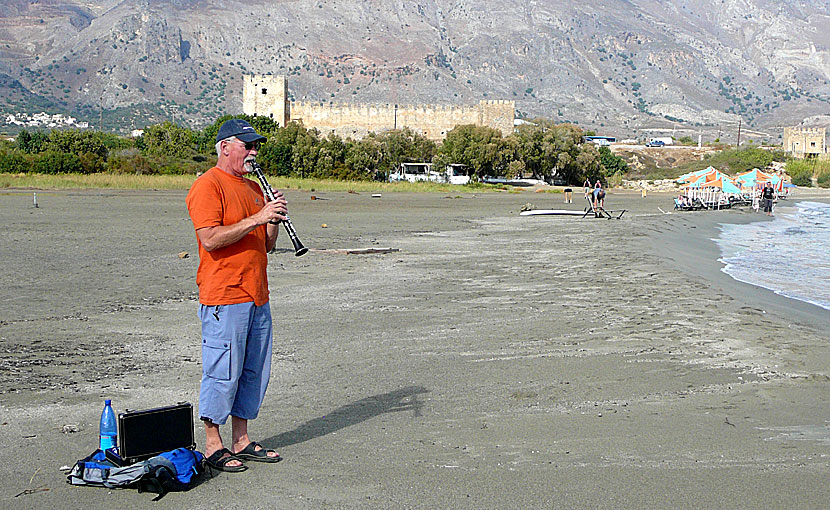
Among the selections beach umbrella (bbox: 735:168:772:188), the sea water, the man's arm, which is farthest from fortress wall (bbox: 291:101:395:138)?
the man's arm

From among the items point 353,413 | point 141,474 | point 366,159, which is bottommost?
point 353,413

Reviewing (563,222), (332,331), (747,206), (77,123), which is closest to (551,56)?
(77,123)

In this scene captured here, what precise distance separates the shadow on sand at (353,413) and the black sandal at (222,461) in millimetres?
403

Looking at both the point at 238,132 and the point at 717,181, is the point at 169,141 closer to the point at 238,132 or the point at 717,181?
the point at 717,181

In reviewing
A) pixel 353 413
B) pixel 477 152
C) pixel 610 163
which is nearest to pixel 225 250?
pixel 353 413

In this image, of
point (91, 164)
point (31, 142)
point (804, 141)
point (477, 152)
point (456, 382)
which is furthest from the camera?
point (804, 141)

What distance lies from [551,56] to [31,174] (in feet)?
→ 548

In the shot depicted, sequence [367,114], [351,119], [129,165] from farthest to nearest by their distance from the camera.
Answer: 1. [367,114]
2. [351,119]
3. [129,165]

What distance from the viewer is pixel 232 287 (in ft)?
13.4

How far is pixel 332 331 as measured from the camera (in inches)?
313

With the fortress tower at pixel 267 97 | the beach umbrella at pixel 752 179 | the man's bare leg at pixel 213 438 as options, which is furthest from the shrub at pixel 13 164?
the fortress tower at pixel 267 97

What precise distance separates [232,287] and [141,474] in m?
0.92

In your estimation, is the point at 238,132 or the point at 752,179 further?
the point at 752,179

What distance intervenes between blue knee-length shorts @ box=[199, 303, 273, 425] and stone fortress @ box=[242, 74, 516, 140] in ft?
290
